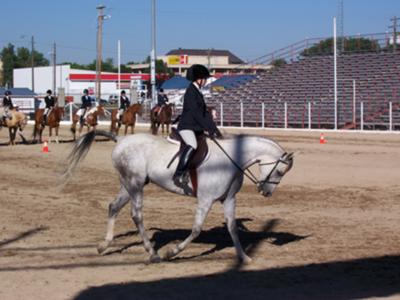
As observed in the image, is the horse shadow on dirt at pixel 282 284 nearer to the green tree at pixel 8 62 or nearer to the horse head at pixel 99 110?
the horse head at pixel 99 110

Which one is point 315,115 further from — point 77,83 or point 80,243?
point 77,83

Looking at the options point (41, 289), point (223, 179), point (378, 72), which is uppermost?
point (378, 72)

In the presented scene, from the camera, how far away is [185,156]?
10.1 meters

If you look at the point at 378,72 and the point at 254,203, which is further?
the point at 378,72

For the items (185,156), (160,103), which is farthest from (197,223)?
(160,103)

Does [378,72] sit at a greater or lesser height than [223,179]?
greater

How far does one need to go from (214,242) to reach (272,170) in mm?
1898

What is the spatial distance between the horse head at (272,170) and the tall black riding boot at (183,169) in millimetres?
1070

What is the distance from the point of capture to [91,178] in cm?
2081

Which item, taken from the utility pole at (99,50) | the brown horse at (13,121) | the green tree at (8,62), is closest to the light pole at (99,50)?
the utility pole at (99,50)

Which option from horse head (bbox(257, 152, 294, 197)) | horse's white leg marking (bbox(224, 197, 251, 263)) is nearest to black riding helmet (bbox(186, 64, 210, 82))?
horse head (bbox(257, 152, 294, 197))

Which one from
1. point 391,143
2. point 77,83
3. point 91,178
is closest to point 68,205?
point 91,178

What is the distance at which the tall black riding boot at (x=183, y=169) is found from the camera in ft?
33.2

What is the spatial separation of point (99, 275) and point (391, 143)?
24.8 metres
